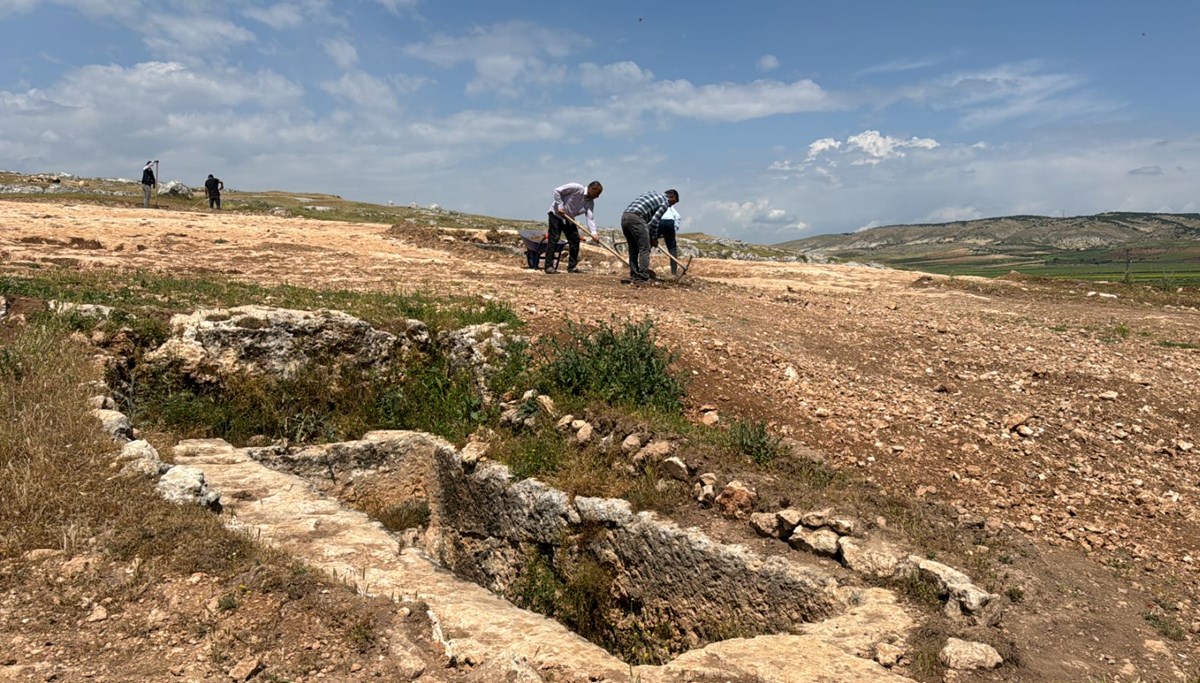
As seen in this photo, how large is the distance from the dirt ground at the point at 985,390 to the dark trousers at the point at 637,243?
22.4 inches

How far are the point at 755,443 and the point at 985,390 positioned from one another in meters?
3.55

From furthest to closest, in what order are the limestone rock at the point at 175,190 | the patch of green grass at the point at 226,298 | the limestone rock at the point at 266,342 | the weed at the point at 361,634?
1. the limestone rock at the point at 175,190
2. the patch of green grass at the point at 226,298
3. the limestone rock at the point at 266,342
4. the weed at the point at 361,634

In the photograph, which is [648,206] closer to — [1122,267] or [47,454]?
[47,454]

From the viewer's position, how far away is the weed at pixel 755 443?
638cm

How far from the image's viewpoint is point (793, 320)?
445 inches

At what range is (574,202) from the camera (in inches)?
583

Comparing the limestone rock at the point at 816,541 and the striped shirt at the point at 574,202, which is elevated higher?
the striped shirt at the point at 574,202

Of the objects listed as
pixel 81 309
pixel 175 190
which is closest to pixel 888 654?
pixel 81 309

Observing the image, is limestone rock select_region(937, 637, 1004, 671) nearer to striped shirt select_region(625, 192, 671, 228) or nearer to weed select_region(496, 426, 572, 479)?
weed select_region(496, 426, 572, 479)

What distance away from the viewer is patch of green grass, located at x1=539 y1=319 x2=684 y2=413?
25.1 ft

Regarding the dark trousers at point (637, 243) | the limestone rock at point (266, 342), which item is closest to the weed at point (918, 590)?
the limestone rock at point (266, 342)

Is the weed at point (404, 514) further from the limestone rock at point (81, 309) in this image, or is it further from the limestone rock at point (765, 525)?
the limestone rock at point (765, 525)

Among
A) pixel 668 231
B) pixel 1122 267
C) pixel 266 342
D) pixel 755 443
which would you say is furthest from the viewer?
pixel 1122 267

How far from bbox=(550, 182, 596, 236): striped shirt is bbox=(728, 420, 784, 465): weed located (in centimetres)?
863
